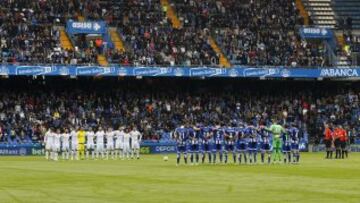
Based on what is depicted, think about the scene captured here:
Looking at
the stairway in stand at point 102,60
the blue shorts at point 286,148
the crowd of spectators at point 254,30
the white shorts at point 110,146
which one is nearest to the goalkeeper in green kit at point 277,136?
the blue shorts at point 286,148

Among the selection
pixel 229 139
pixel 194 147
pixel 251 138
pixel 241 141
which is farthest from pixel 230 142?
pixel 194 147

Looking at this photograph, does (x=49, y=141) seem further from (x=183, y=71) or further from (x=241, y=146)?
(x=183, y=71)

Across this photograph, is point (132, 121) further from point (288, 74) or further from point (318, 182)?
point (318, 182)

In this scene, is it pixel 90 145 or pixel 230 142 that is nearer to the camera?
pixel 230 142

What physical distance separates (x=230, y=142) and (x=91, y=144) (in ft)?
39.3

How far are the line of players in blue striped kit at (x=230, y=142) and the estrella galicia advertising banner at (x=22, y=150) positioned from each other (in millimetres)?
18002

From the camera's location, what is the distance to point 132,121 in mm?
70125

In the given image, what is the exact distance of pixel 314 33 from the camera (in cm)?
8112

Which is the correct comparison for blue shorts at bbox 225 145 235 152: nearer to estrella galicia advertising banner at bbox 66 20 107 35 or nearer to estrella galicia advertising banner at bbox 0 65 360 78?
estrella galicia advertising banner at bbox 0 65 360 78

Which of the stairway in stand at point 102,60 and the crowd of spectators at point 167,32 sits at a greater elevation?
the crowd of spectators at point 167,32

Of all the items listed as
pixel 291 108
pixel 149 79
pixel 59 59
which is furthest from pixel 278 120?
pixel 59 59

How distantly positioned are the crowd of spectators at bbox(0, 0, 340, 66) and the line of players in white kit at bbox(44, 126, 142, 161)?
10905 mm

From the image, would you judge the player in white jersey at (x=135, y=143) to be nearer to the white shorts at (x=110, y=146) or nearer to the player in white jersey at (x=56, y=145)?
the white shorts at (x=110, y=146)

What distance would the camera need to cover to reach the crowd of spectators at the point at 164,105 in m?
67.3
